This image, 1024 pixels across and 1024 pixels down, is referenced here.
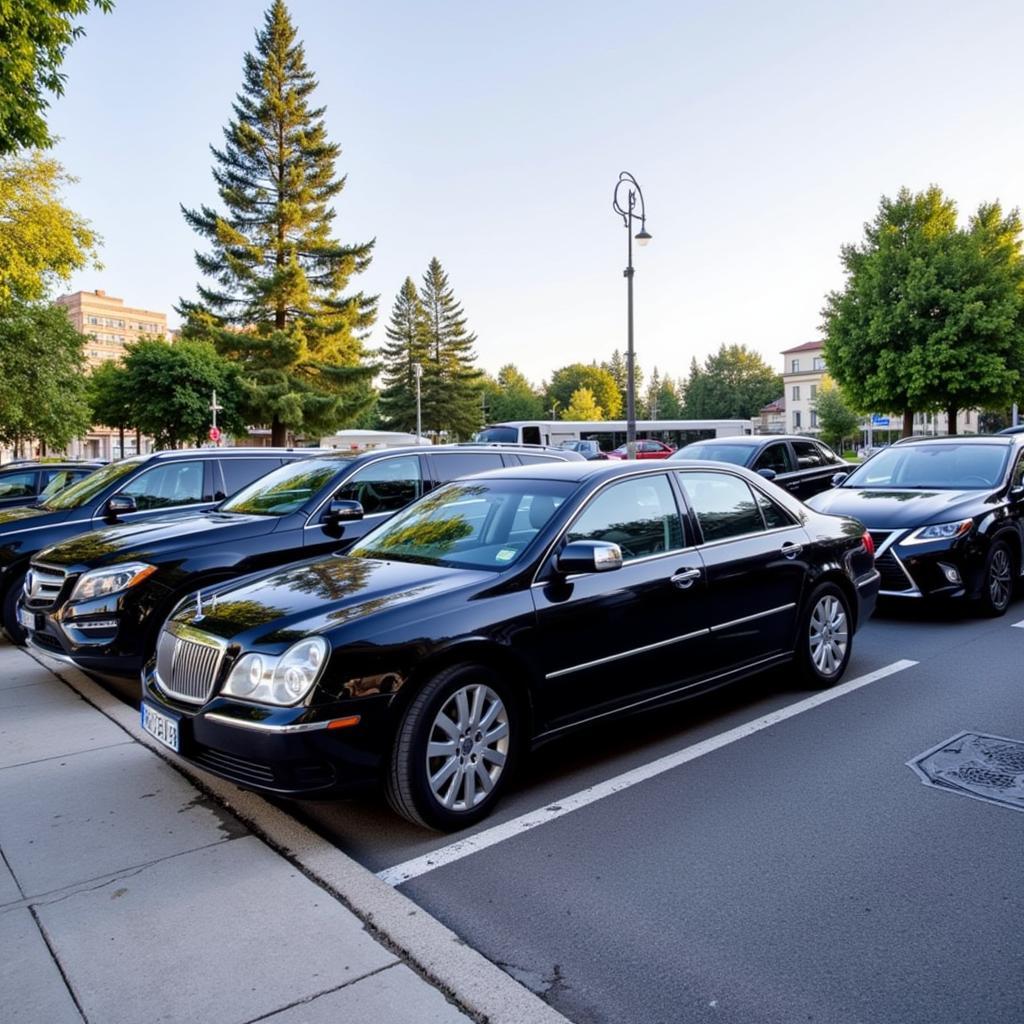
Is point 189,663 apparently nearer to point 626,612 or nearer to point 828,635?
point 626,612

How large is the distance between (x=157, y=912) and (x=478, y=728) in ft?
4.62

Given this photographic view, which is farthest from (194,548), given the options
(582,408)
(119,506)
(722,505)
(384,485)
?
(582,408)

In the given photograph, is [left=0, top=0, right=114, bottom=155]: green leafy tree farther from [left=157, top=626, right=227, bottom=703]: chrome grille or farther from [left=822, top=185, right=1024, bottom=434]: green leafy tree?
[left=822, top=185, right=1024, bottom=434]: green leafy tree

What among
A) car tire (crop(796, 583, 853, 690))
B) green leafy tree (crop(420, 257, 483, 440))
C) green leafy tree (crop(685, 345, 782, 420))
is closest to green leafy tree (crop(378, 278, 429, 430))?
green leafy tree (crop(420, 257, 483, 440))

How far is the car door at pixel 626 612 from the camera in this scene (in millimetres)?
4164

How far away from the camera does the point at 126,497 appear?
26.4 ft

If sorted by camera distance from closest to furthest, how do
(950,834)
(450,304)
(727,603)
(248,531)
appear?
(950,834), (727,603), (248,531), (450,304)

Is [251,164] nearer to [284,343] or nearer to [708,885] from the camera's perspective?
[284,343]

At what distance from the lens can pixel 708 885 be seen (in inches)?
128

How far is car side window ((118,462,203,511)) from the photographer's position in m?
8.44

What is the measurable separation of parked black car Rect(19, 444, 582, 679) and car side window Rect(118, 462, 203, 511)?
3.50 feet

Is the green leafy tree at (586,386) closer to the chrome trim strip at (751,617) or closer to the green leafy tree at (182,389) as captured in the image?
the green leafy tree at (182,389)

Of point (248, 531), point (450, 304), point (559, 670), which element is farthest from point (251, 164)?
point (559, 670)

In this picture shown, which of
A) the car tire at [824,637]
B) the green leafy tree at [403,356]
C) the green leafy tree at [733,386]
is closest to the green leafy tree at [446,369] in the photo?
the green leafy tree at [403,356]
